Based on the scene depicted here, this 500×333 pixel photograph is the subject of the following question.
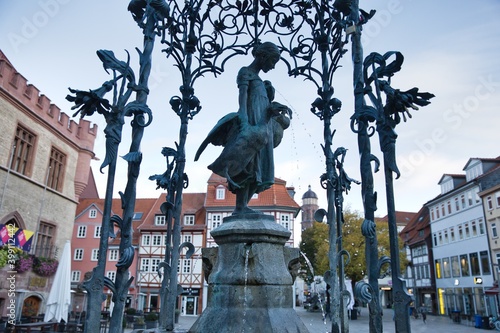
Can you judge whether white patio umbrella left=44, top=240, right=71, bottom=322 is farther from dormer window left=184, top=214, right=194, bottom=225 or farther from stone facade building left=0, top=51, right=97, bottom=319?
dormer window left=184, top=214, right=194, bottom=225

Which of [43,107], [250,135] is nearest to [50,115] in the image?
[43,107]

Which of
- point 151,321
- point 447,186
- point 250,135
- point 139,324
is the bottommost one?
point 139,324

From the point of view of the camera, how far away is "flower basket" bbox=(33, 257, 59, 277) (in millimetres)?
23031

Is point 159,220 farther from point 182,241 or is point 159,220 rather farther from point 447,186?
point 447,186

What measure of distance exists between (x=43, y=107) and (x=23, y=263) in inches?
418

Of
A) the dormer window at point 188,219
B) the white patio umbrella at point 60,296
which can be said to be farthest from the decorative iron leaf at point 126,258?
the dormer window at point 188,219

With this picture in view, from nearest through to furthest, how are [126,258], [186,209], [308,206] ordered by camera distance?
[126,258] < [186,209] < [308,206]

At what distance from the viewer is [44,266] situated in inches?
922

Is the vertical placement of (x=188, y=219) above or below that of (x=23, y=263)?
above

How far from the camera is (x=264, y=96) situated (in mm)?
5523

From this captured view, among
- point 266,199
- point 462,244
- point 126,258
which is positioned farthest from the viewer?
point 266,199

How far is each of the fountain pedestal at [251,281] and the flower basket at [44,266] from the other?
22.6 metres

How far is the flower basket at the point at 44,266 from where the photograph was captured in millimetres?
23031

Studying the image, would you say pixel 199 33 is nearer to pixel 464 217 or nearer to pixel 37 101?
pixel 37 101
